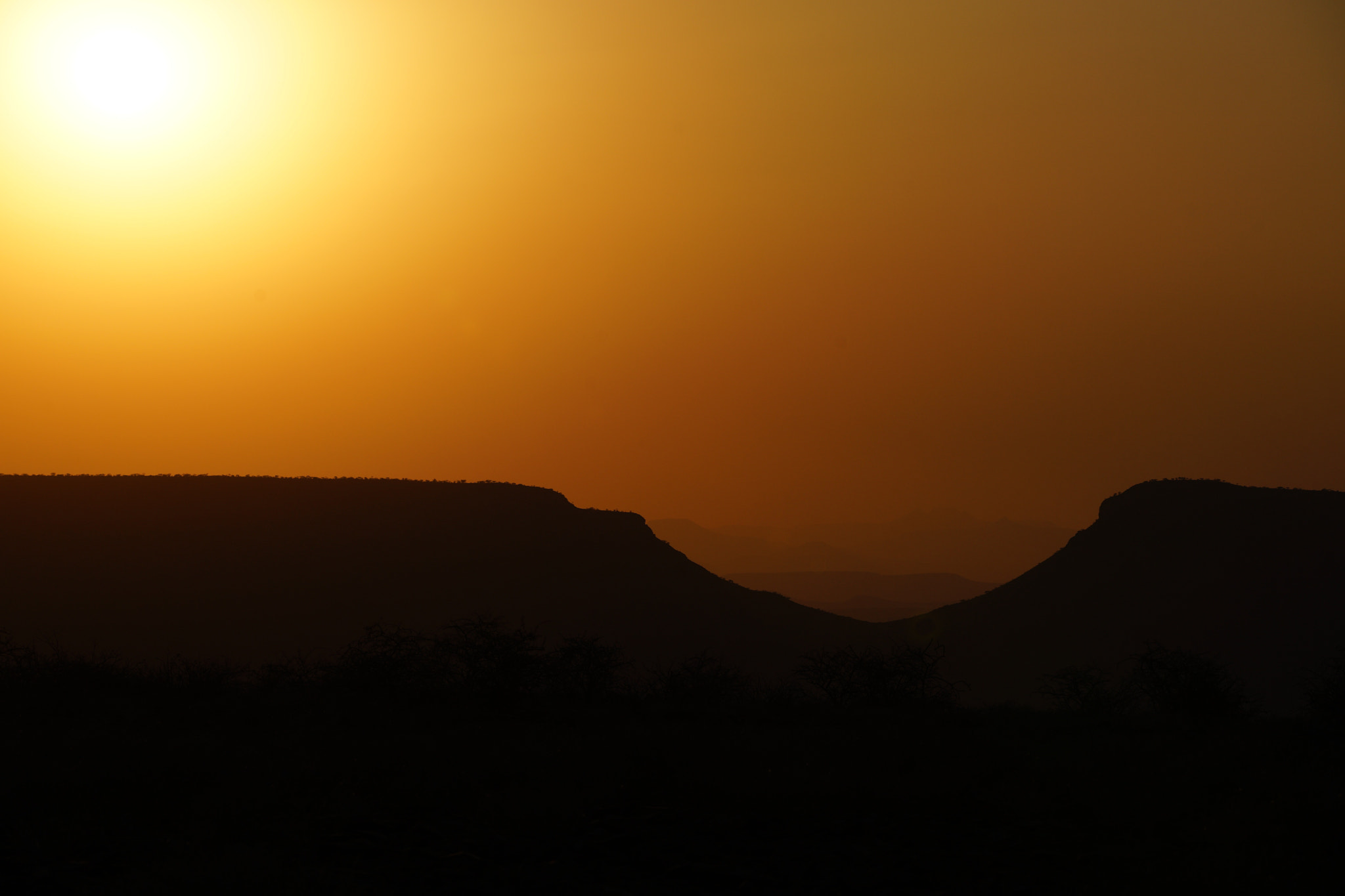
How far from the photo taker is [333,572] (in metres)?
54.7

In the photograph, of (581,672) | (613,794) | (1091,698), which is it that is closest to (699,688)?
(581,672)

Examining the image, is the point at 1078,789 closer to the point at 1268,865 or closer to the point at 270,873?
the point at 1268,865

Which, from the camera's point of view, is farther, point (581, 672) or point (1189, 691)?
point (1189, 691)

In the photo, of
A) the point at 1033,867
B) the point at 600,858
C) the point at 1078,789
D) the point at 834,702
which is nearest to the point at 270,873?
the point at 600,858

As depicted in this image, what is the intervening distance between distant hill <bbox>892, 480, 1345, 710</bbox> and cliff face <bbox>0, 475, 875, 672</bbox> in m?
7.50

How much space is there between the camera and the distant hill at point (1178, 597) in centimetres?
4216

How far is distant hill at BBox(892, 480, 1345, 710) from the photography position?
4216cm

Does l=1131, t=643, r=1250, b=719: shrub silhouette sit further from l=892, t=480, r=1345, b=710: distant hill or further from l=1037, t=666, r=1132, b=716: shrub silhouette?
l=892, t=480, r=1345, b=710: distant hill

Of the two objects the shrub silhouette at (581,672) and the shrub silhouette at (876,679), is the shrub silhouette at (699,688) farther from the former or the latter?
the shrub silhouette at (876,679)

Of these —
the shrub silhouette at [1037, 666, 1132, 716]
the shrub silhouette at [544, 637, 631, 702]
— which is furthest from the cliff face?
the shrub silhouette at [544, 637, 631, 702]

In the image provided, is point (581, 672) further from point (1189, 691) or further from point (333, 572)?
point (333, 572)

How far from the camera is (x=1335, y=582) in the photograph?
149ft

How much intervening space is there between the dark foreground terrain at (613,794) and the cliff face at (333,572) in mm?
26166

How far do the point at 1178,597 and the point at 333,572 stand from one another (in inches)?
1835
